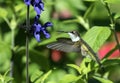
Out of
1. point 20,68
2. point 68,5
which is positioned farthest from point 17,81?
point 68,5

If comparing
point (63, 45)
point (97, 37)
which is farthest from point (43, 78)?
point (97, 37)

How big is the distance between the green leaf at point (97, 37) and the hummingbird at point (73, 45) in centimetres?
5

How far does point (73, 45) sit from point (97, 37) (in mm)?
212

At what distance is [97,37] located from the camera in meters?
2.49

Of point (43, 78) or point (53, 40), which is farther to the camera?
point (53, 40)

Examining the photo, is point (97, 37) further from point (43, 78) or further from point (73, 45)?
point (43, 78)

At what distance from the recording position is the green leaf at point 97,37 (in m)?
2.45

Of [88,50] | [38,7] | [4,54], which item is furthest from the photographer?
[4,54]

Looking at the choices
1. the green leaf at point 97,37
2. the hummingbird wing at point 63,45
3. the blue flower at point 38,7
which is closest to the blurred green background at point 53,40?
the green leaf at point 97,37

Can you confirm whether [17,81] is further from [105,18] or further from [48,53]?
[105,18]

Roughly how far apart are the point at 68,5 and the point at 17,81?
34.7 inches

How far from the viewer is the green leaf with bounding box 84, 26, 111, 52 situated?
2446 millimetres

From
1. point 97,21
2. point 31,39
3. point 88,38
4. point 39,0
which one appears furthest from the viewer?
point 97,21

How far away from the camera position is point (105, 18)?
404 centimetres
